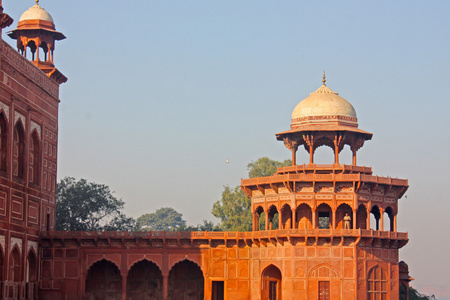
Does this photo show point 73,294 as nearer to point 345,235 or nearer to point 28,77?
point 28,77

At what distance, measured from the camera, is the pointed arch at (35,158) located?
56.0 meters

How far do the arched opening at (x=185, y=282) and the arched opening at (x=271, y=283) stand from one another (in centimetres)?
496

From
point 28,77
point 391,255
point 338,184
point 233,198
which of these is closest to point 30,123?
point 28,77

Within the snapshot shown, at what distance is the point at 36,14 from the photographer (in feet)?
203

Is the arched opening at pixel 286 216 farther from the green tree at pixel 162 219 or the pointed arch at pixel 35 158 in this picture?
the green tree at pixel 162 219

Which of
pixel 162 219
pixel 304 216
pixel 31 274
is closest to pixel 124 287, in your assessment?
pixel 31 274

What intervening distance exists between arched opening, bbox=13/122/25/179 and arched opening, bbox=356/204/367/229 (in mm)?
19717

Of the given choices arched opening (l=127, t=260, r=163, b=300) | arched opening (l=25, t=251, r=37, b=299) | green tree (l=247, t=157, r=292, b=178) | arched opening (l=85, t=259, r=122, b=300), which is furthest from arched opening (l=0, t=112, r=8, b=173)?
green tree (l=247, t=157, r=292, b=178)

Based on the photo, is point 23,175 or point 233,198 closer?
point 23,175

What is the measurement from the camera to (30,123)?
55.0 metres

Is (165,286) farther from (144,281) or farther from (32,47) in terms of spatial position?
(32,47)

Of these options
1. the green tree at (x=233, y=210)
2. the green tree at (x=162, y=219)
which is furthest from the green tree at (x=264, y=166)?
the green tree at (x=162, y=219)

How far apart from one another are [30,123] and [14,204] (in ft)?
18.6

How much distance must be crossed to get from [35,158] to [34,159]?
5.6 inches
